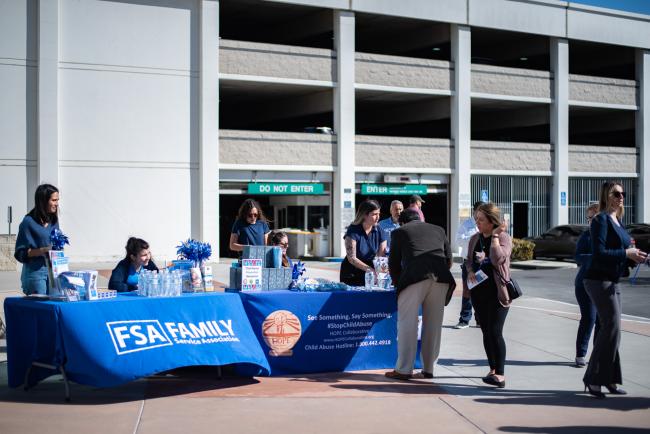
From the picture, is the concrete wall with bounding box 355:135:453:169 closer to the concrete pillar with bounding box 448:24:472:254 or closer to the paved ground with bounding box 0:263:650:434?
the concrete pillar with bounding box 448:24:472:254

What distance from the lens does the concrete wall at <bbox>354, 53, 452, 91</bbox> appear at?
31094mm

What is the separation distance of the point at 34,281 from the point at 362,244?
3625 millimetres

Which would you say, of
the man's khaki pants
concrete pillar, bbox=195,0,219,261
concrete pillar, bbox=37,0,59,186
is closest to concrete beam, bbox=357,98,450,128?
concrete pillar, bbox=195,0,219,261

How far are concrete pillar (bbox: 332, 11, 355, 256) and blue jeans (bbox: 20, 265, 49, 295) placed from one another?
73.2 feet

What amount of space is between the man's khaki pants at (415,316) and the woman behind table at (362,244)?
1.11 m

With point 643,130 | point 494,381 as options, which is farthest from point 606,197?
point 643,130

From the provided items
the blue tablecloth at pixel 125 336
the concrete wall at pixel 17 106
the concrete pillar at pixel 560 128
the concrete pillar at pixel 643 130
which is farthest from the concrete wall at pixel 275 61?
the blue tablecloth at pixel 125 336

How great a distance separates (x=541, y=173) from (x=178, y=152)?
16.1 m

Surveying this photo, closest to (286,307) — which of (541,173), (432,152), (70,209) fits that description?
(70,209)

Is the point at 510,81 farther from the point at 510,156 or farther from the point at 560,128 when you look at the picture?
the point at 560,128

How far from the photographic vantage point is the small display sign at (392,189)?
3145 centimetres

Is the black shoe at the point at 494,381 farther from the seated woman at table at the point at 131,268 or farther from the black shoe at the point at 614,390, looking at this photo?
the seated woman at table at the point at 131,268

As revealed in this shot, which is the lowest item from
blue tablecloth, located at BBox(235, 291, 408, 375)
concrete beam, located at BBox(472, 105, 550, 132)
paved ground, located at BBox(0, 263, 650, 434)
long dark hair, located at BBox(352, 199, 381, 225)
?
paved ground, located at BBox(0, 263, 650, 434)

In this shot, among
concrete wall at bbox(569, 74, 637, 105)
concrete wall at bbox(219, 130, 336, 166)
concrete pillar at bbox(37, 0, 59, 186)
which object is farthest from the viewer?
concrete wall at bbox(569, 74, 637, 105)
